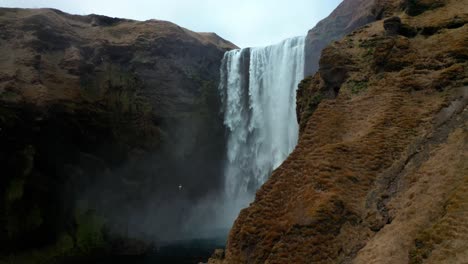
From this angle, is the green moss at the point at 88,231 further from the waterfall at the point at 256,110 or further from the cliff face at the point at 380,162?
the cliff face at the point at 380,162

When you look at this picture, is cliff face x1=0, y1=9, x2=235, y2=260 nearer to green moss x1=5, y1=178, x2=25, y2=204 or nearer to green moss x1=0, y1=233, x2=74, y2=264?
green moss x1=5, y1=178, x2=25, y2=204

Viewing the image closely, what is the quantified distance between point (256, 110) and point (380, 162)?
40.6 m

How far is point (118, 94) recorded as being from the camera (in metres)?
46.8

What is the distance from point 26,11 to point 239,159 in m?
31.9

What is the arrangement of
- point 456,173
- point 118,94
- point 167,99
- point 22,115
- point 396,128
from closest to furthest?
point 456,173 < point 396,128 < point 22,115 < point 118,94 < point 167,99

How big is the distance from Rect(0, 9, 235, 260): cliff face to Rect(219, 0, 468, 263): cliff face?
91.0ft

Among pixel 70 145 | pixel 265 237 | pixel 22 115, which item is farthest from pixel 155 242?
pixel 265 237

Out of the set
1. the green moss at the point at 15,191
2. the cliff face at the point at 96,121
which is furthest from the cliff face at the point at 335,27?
the green moss at the point at 15,191

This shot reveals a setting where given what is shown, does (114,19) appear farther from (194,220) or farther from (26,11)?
Answer: (194,220)

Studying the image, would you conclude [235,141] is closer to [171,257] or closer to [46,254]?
[171,257]

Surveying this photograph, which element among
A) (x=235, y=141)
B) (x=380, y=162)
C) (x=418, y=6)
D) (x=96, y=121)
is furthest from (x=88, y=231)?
(x=418, y=6)

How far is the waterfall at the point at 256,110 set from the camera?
167 feet

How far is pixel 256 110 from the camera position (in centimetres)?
5384

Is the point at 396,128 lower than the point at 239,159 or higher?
higher
